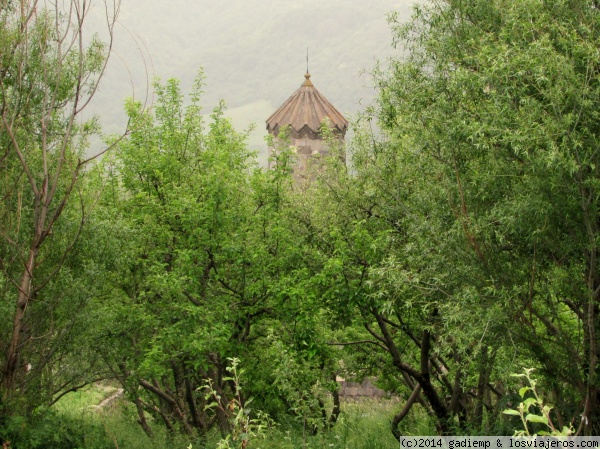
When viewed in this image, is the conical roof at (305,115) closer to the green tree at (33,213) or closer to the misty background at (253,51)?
the green tree at (33,213)

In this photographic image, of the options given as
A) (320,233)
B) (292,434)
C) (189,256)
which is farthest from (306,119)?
(292,434)

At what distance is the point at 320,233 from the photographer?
13.1 metres

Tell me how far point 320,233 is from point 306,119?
57.1 feet

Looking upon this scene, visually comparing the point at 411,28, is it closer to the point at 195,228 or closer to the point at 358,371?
the point at 195,228

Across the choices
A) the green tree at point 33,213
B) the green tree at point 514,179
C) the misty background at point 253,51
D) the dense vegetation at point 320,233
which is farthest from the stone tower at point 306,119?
the misty background at point 253,51

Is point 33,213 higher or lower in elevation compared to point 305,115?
lower

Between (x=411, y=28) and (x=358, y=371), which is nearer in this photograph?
(x=411, y=28)

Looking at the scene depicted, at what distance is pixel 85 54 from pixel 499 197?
6587 mm

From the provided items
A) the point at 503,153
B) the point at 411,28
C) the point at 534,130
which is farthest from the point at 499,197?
the point at 411,28

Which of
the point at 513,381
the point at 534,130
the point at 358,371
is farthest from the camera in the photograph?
the point at 358,371

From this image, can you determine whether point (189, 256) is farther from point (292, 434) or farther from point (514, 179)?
point (514, 179)

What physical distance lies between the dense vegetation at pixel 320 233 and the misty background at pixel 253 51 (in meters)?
107

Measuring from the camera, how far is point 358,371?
16.9 metres

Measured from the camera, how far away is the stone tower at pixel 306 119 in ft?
96.6
